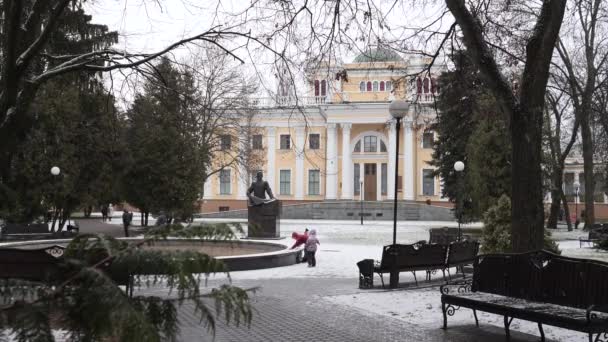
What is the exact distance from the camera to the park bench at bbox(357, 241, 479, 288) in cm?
1154

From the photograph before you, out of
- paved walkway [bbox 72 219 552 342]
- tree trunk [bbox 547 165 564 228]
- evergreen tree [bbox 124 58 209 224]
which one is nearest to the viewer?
paved walkway [bbox 72 219 552 342]

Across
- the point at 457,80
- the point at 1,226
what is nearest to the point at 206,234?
the point at 457,80

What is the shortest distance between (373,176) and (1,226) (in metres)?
39.2

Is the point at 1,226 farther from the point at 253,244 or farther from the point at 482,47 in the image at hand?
the point at 482,47

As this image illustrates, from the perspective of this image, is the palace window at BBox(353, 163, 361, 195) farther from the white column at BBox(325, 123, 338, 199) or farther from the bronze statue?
the bronze statue

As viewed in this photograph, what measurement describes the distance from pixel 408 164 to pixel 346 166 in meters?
6.02

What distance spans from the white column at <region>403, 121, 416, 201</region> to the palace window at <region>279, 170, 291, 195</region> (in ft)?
38.7

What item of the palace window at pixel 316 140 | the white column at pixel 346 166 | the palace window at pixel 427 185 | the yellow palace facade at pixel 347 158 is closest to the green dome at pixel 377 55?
the yellow palace facade at pixel 347 158

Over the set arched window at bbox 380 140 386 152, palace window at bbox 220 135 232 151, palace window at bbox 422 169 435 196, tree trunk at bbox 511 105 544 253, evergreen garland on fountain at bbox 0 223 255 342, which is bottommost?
evergreen garland on fountain at bbox 0 223 255 342

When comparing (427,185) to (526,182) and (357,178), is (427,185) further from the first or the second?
(526,182)

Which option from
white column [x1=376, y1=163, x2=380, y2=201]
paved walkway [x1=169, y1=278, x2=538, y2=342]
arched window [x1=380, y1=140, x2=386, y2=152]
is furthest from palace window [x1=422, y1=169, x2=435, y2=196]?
paved walkway [x1=169, y1=278, x2=538, y2=342]

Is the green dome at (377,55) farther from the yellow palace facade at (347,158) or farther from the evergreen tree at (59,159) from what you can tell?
the yellow palace facade at (347,158)

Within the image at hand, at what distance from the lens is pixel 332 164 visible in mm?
58781

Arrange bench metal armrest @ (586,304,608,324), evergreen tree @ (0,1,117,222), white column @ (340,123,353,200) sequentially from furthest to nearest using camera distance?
white column @ (340,123,353,200), evergreen tree @ (0,1,117,222), bench metal armrest @ (586,304,608,324)
